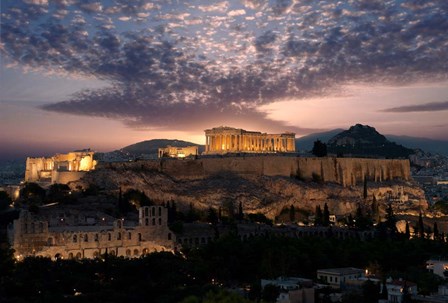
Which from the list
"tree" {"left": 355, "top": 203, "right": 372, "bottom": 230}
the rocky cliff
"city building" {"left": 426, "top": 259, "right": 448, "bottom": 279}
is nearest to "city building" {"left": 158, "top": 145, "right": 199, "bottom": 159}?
the rocky cliff

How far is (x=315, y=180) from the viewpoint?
68.4m

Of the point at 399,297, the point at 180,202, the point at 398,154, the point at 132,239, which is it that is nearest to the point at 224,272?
the point at 132,239

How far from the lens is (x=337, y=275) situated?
121 feet

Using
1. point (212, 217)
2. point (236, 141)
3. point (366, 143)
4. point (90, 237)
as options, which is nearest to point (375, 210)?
point (236, 141)

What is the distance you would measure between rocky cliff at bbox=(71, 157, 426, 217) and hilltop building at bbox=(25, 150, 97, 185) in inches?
74.9

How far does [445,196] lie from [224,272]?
192 ft

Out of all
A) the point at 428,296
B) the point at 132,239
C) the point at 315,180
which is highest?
the point at 315,180

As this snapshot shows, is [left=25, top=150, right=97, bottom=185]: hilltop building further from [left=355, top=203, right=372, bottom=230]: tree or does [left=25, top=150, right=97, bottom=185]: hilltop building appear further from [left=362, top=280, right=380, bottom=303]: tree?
[left=362, top=280, right=380, bottom=303]: tree

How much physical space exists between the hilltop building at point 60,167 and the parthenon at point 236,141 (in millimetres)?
13918

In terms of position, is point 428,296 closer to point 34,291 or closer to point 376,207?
point 34,291

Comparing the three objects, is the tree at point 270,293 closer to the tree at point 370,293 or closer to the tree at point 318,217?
the tree at point 370,293

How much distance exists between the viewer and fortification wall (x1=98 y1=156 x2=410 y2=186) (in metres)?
62.5

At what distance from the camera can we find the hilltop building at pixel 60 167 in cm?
5816

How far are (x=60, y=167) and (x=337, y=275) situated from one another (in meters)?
32.6
